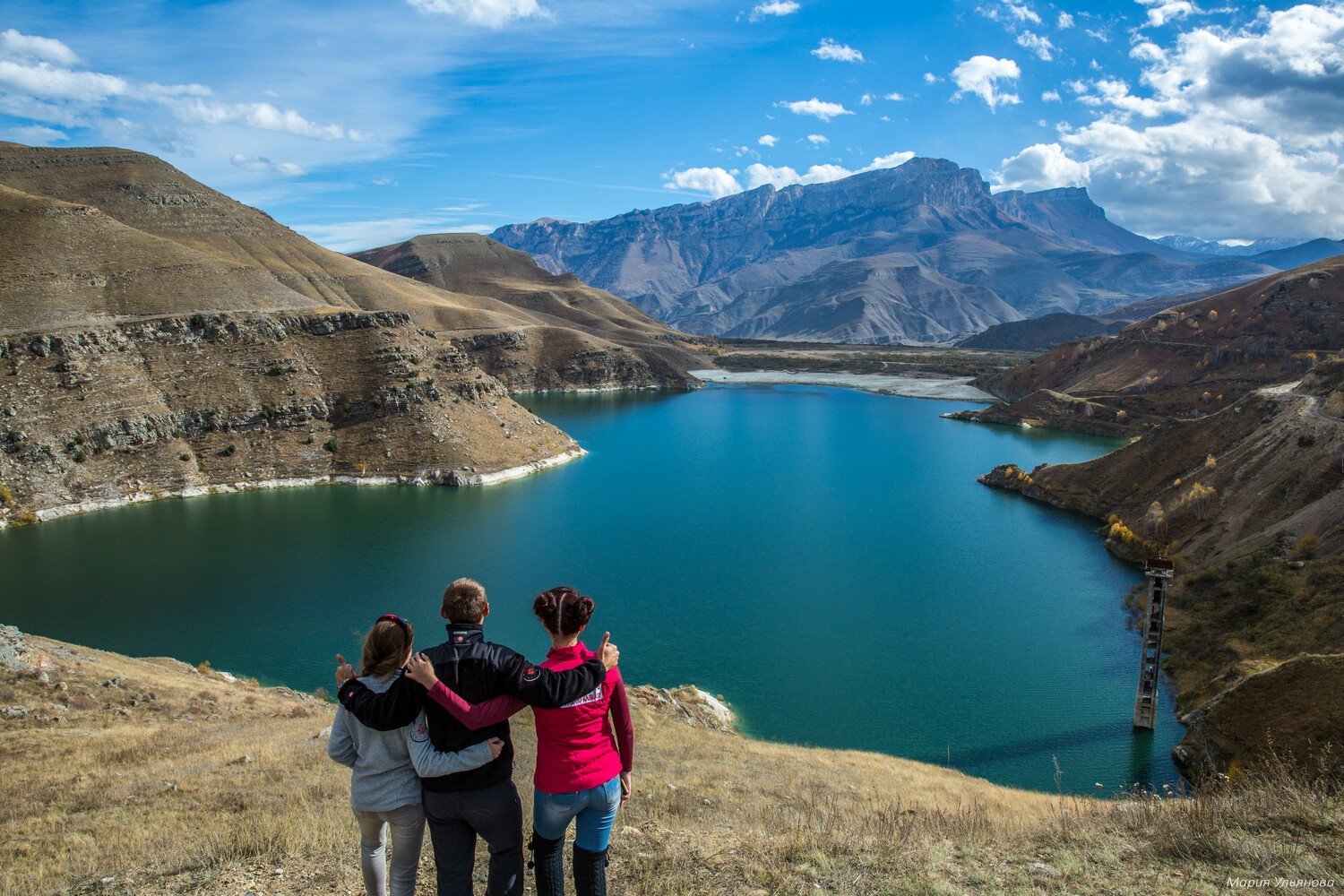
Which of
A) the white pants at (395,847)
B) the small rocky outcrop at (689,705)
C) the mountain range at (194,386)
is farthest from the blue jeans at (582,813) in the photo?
the mountain range at (194,386)

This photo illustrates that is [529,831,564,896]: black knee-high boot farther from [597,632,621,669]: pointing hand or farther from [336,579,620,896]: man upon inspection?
[597,632,621,669]: pointing hand

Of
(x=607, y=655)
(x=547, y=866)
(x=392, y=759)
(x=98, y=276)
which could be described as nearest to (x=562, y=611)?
(x=607, y=655)

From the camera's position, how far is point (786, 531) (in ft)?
148

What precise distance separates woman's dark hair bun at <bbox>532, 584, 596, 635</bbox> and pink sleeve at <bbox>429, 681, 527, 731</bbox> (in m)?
0.59

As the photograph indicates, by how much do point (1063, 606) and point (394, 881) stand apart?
3353 cm

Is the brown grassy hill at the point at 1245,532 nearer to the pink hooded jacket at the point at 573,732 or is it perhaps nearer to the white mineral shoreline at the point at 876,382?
the pink hooded jacket at the point at 573,732

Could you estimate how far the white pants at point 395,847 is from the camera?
18.6ft

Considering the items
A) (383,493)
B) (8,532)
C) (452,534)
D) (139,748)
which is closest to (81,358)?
(8,532)

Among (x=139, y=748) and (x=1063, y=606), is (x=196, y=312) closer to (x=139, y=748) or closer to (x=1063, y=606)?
(x=139, y=748)

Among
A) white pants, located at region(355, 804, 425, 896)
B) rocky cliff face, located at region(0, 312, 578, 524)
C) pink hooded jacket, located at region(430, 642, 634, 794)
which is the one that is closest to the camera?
pink hooded jacket, located at region(430, 642, 634, 794)

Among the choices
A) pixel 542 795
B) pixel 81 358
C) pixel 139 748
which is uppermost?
pixel 81 358

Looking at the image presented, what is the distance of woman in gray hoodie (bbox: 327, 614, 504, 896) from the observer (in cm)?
539

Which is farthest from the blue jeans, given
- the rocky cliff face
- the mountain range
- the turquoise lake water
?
the mountain range

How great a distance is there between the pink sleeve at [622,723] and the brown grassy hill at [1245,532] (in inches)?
604
